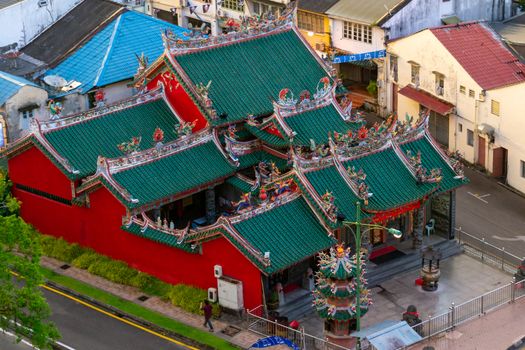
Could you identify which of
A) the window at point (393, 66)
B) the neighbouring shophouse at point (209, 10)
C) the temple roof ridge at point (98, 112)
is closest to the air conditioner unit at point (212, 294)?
the temple roof ridge at point (98, 112)

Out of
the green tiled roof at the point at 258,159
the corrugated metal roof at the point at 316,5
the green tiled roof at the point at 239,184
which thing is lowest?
the green tiled roof at the point at 239,184

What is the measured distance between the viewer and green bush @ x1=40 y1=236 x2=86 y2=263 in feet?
248

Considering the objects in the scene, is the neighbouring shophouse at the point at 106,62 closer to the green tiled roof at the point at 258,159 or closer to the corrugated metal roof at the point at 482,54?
the green tiled roof at the point at 258,159

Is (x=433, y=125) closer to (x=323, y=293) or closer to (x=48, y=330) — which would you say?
(x=323, y=293)

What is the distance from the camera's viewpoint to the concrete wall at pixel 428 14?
A: 102 metres

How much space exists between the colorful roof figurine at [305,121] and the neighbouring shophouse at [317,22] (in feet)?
91.9

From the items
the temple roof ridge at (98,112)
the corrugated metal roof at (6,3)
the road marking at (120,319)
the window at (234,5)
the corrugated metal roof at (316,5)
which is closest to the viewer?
the road marking at (120,319)

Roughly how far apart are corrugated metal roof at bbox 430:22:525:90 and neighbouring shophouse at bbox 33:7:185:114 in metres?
23.5

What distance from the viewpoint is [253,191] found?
7381 cm

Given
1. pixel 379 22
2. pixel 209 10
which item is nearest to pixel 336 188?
pixel 379 22

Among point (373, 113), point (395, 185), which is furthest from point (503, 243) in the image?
point (373, 113)

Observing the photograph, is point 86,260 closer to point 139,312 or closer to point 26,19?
point 139,312

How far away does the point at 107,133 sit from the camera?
77.2m

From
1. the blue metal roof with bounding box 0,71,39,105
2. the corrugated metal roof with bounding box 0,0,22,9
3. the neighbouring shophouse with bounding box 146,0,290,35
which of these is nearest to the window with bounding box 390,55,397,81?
the neighbouring shophouse with bounding box 146,0,290,35
